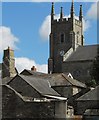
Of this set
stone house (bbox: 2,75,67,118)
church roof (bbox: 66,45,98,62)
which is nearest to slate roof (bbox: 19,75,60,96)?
stone house (bbox: 2,75,67,118)

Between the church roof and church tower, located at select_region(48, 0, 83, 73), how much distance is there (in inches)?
71.7

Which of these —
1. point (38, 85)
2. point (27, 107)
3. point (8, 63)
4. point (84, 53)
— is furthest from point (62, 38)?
point (27, 107)

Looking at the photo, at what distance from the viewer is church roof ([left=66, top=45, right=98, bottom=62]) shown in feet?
237

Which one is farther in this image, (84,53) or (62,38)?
(62,38)

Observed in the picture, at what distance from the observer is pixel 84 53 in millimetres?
74188

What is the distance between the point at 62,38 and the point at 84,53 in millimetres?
8675

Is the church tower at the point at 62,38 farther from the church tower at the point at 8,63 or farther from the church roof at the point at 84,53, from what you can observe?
the church tower at the point at 8,63

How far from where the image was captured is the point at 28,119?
1528cm

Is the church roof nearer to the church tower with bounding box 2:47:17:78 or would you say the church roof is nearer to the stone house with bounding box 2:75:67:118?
the church tower with bounding box 2:47:17:78

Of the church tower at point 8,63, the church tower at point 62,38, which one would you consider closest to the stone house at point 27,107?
the church tower at point 8,63

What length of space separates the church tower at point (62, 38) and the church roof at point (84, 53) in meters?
1.82

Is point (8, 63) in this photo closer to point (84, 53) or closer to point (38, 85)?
point (38, 85)

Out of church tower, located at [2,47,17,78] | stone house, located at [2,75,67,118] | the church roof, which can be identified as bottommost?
stone house, located at [2,75,67,118]

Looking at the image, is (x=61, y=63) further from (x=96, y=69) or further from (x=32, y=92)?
(x=32, y=92)
